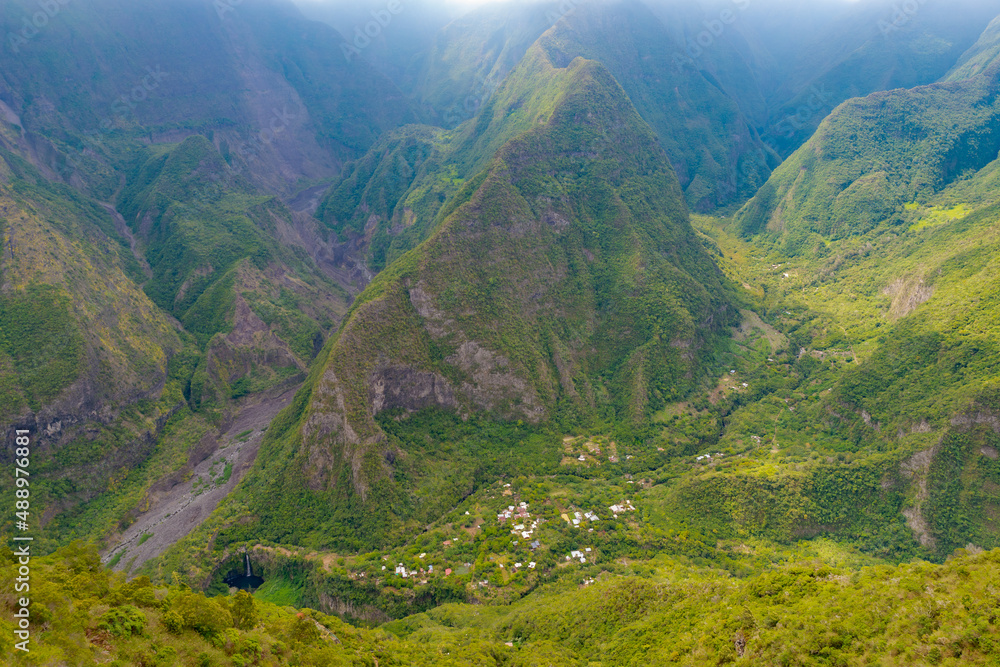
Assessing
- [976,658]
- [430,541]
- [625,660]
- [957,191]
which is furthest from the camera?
[957,191]

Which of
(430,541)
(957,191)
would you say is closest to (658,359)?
(430,541)

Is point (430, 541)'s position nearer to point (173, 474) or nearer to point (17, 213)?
point (173, 474)

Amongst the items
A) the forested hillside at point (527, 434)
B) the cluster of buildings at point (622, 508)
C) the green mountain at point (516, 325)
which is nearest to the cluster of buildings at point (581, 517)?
the forested hillside at point (527, 434)

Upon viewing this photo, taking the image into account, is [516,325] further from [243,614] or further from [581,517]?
[243,614]

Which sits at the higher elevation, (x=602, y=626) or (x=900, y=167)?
(x=900, y=167)

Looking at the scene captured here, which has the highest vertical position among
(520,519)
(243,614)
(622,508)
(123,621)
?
(123,621)

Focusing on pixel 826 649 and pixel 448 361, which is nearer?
pixel 826 649

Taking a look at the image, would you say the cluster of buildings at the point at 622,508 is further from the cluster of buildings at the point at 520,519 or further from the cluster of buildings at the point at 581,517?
the cluster of buildings at the point at 520,519

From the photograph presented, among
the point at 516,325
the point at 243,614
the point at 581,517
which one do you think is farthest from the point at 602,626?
the point at 516,325

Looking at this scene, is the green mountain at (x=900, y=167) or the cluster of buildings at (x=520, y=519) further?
the green mountain at (x=900, y=167)

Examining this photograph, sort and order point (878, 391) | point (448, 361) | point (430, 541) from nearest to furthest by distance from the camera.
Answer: point (430, 541)
point (878, 391)
point (448, 361)

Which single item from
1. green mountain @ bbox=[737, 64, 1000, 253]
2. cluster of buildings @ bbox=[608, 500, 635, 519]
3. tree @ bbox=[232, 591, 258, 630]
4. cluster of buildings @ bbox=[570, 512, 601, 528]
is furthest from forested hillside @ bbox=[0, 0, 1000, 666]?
green mountain @ bbox=[737, 64, 1000, 253]
